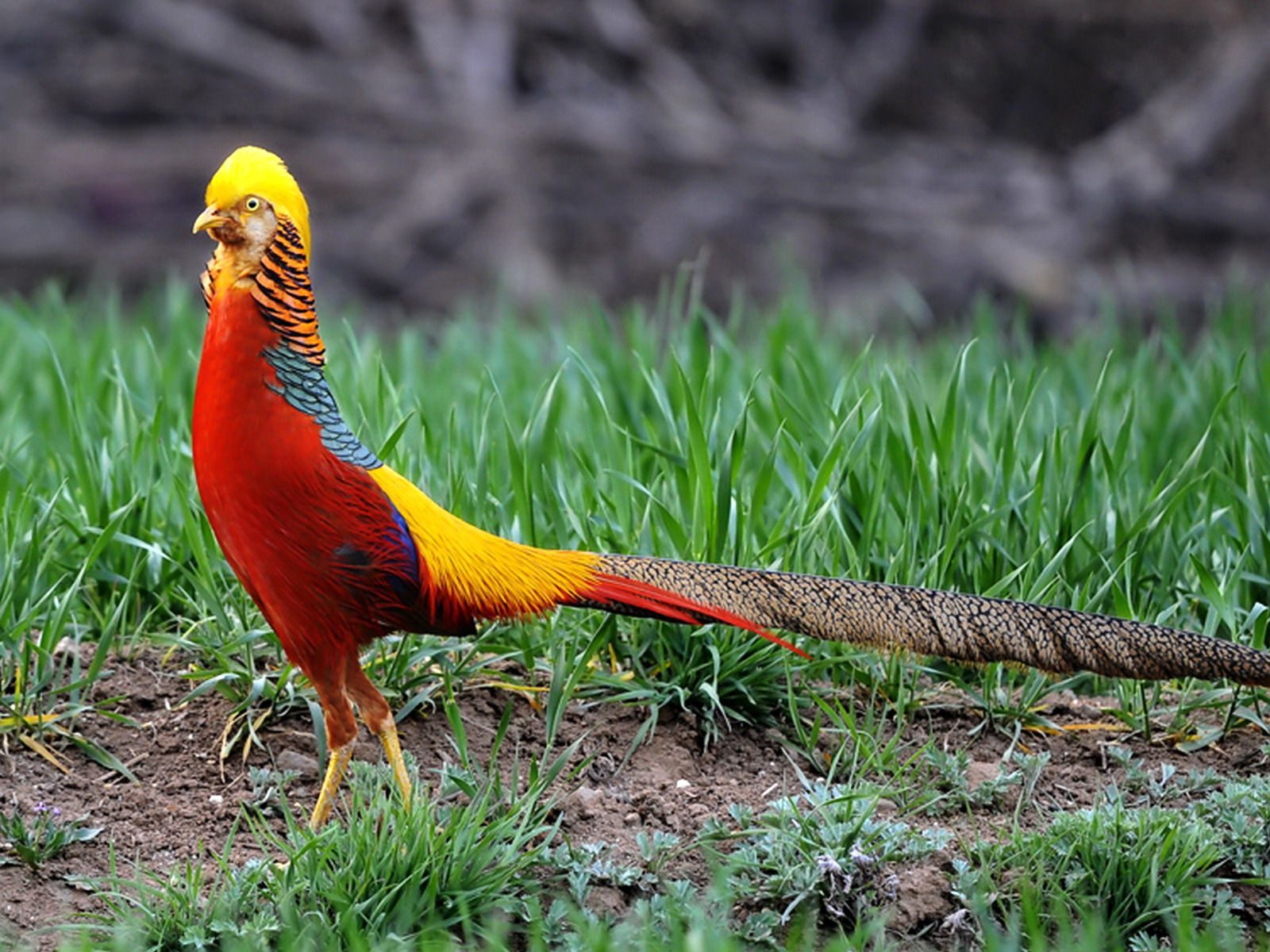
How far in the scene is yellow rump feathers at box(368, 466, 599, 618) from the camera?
2.59m

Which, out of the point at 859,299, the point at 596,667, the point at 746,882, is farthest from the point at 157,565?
the point at 859,299

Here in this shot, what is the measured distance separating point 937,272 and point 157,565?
5460 millimetres

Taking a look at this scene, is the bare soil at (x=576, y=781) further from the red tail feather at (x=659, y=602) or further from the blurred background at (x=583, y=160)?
the blurred background at (x=583, y=160)

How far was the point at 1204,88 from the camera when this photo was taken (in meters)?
8.55

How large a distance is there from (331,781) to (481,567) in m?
0.42

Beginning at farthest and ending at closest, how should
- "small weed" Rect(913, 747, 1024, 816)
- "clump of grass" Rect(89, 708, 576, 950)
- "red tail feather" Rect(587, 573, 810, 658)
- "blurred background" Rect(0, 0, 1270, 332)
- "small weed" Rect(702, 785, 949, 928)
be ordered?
"blurred background" Rect(0, 0, 1270, 332) < "small weed" Rect(913, 747, 1024, 816) < "red tail feather" Rect(587, 573, 810, 658) < "small weed" Rect(702, 785, 949, 928) < "clump of grass" Rect(89, 708, 576, 950)

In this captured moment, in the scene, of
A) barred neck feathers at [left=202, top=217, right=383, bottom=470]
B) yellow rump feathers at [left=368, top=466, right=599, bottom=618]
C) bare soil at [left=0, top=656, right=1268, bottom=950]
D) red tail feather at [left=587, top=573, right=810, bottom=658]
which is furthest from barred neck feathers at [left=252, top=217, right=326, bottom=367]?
bare soil at [left=0, top=656, right=1268, bottom=950]

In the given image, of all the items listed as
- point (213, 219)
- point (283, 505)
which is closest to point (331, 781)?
point (283, 505)

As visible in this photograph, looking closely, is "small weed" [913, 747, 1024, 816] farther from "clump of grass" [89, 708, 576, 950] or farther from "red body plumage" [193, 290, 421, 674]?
"red body plumage" [193, 290, 421, 674]

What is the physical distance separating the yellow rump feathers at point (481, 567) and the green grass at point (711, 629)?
310 mm

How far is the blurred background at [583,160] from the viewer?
811cm

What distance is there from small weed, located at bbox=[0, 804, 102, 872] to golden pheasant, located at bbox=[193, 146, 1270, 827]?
0.43 metres

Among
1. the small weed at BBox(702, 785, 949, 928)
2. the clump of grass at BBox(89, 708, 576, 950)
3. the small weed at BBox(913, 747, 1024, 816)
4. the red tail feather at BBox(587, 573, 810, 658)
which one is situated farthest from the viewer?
the small weed at BBox(913, 747, 1024, 816)

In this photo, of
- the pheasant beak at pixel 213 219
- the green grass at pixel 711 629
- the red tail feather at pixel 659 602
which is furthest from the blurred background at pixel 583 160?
the pheasant beak at pixel 213 219
